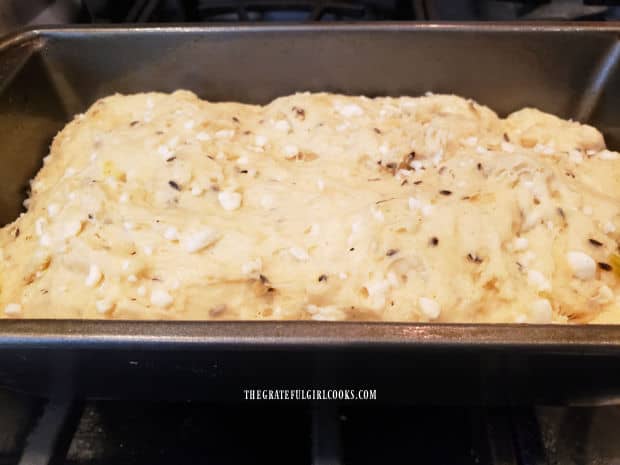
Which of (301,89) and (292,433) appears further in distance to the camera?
(301,89)

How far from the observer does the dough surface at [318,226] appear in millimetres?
979

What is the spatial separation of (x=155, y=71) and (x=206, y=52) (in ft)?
0.53

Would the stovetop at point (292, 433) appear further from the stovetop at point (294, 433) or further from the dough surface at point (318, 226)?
the dough surface at point (318, 226)

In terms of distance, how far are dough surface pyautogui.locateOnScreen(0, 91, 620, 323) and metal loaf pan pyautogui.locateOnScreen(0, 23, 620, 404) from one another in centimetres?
14

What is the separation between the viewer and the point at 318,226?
1.07 m

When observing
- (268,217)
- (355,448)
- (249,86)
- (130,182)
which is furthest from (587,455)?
(249,86)

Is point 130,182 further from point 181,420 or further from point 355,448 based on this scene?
point 355,448

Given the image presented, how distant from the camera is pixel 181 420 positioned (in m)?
1.00

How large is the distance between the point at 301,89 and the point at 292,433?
0.96 metres

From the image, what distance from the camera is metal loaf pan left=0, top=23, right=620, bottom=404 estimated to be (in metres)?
0.75

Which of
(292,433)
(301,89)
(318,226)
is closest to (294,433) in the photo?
(292,433)

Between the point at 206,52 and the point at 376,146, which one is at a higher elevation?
the point at 206,52

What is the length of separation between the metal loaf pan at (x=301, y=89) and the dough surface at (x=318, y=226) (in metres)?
0.14

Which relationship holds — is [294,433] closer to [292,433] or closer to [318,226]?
[292,433]
